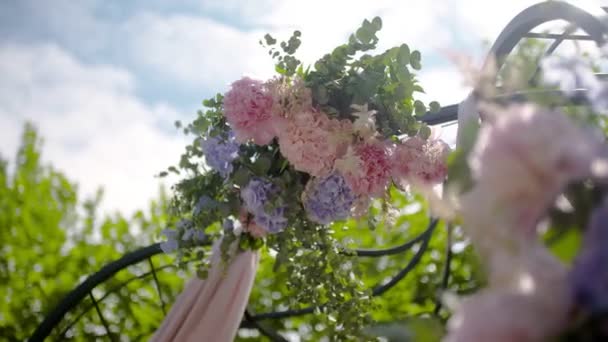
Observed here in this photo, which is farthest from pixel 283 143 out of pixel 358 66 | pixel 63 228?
pixel 63 228

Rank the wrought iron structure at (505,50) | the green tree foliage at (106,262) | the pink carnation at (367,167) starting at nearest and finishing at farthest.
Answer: the wrought iron structure at (505,50) → the pink carnation at (367,167) → the green tree foliage at (106,262)

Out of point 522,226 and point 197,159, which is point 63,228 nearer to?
point 197,159

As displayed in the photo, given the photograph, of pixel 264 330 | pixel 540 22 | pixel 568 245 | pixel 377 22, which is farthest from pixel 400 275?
pixel 568 245

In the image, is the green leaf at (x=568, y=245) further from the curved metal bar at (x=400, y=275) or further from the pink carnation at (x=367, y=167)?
the curved metal bar at (x=400, y=275)

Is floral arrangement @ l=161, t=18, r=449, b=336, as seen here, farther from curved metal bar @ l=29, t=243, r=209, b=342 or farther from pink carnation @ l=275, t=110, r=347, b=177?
curved metal bar @ l=29, t=243, r=209, b=342

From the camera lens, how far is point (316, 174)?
1718 mm

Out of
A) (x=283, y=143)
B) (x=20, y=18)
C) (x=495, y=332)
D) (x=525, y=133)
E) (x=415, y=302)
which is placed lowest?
(x=415, y=302)

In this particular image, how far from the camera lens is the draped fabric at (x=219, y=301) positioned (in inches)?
84.2

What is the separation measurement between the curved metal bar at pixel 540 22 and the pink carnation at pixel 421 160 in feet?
0.81

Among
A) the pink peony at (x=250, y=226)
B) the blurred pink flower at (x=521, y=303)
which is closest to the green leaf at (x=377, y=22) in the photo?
the pink peony at (x=250, y=226)

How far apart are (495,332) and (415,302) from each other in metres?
4.08

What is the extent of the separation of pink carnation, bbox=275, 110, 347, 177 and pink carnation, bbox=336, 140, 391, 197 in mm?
40

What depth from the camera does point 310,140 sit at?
1.68m

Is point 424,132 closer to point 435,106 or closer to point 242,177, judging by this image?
point 435,106
